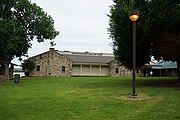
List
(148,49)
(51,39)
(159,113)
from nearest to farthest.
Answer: (159,113) → (148,49) → (51,39)

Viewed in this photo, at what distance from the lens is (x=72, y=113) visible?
854cm

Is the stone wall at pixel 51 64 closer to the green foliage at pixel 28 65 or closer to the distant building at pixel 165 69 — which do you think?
the green foliage at pixel 28 65

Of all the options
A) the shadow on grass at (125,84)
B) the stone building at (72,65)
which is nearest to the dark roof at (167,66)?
the stone building at (72,65)

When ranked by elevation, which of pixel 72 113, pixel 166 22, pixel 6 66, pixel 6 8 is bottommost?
pixel 72 113

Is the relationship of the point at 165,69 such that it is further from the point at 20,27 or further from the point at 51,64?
the point at 20,27

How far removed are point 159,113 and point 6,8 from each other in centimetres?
3264

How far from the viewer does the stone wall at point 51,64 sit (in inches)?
1955

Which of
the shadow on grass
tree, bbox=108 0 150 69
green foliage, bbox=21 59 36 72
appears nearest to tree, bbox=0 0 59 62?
green foliage, bbox=21 59 36 72

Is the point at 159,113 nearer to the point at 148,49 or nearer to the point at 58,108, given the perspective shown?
the point at 58,108

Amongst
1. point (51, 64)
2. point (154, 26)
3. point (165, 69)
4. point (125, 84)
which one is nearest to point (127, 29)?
point (154, 26)

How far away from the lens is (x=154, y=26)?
19.3m

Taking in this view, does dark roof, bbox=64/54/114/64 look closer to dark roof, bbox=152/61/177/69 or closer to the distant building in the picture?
dark roof, bbox=152/61/177/69

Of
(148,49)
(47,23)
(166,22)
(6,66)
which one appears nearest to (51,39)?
(47,23)

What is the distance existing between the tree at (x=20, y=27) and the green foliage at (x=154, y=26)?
16749 mm
